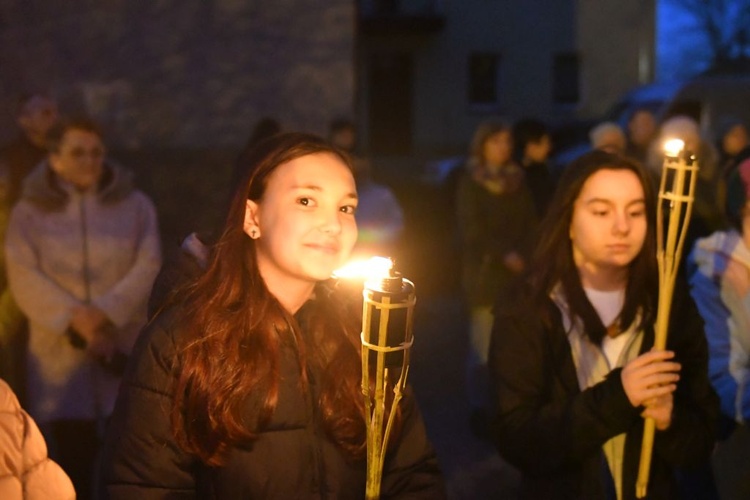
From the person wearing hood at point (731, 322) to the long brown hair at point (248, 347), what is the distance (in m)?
1.71

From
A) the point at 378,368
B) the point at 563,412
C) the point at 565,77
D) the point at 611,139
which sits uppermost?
the point at 565,77

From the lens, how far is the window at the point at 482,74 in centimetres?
3080

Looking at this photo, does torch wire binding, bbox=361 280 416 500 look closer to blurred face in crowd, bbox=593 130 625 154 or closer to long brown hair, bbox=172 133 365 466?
long brown hair, bbox=172 133 365 466

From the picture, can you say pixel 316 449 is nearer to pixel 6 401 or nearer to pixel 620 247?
pixel 6 401

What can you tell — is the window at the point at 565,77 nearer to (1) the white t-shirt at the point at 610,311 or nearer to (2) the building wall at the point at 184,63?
(2) the building wall at the point at 184,63

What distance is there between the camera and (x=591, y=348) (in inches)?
121

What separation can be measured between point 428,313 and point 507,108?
21.7m

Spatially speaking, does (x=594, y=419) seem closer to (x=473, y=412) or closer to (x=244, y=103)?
(x=473, y=412)

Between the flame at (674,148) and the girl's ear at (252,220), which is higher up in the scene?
the flame at (674,148)

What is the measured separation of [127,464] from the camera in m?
2.21

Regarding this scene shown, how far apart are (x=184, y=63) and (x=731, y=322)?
6.58m

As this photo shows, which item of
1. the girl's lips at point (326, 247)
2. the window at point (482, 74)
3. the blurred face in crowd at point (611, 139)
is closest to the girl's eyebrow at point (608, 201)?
the girl's lips at point (326, 247)

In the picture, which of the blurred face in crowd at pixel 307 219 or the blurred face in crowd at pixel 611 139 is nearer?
the blurred face in crowd at pixel 307 219

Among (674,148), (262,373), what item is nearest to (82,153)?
(262,373)
